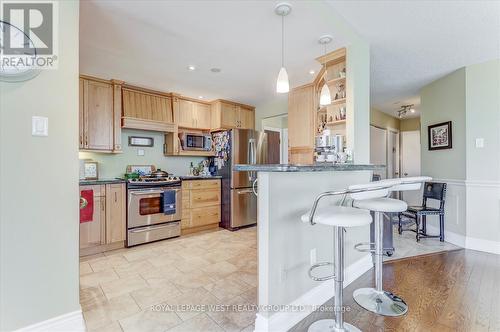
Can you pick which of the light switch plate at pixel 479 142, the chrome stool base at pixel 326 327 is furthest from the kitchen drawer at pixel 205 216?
the light switch plate at pixel 479 142

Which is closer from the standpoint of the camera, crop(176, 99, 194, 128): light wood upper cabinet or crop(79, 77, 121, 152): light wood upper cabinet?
crop(79, 77, 121, 152): light wood upper cabinet

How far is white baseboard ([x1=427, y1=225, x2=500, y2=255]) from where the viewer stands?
10.0 ft

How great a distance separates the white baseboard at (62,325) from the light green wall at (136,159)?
266 centimetres

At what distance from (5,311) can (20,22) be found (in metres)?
1.57

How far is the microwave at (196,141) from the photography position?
4.31 metres

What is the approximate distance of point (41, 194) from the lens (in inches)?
55.2

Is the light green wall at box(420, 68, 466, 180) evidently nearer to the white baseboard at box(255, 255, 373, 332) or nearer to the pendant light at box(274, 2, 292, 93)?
the white baseboard at box(255, 255, 373, 332)

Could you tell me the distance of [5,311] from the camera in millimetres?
1286

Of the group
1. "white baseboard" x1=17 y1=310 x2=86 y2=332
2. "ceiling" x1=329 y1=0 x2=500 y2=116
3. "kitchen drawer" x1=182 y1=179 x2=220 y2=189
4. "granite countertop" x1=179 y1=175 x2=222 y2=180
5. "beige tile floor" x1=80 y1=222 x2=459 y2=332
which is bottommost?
"beige tile floor" x1=80 y1=222 x2=459 y2=332

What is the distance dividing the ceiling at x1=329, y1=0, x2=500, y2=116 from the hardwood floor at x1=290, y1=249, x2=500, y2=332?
241 cm

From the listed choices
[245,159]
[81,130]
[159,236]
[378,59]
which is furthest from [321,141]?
[81,130]

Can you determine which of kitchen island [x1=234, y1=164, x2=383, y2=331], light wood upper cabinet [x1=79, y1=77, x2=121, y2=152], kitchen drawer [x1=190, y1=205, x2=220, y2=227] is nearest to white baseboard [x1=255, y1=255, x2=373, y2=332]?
kitchen island [x1=234, y1=164, x2=383, y2=331]

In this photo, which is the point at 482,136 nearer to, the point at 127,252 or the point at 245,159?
the point at 245,159

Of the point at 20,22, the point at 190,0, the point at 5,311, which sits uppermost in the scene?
the point at 190,0
